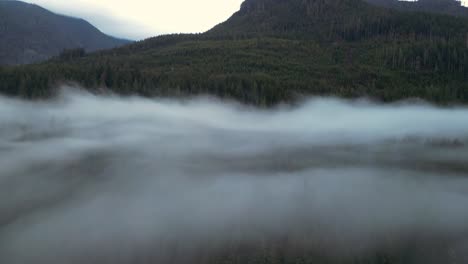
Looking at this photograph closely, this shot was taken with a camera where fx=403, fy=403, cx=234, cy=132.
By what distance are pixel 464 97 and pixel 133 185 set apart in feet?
300

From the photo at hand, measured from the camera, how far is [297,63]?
447 feet

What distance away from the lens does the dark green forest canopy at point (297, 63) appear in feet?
342

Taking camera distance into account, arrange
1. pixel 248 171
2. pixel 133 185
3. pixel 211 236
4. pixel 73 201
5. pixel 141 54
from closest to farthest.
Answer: pixel 211 236
pixel 73 201
pixel 133 185
pixel 248 171
pixel 141 54

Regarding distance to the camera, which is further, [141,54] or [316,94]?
[141,54]

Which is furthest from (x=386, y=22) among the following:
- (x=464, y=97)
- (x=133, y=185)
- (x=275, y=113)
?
(x=133, y=185)

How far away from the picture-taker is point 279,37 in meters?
174

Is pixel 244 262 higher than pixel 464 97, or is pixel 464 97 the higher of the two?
pixel 464 97

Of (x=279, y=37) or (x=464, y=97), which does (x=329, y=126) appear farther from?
(x=279, y=37)

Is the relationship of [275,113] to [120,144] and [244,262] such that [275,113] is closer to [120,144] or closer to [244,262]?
[120,144]

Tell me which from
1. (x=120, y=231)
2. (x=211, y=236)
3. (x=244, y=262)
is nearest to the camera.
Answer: (x=244, y=262)

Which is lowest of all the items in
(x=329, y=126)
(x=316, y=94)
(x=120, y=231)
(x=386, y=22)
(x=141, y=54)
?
(x=120, y=231)

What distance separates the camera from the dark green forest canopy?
104m

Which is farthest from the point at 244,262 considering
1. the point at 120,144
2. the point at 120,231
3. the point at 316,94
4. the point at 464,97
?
the point at 464,97

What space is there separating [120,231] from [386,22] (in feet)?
496
